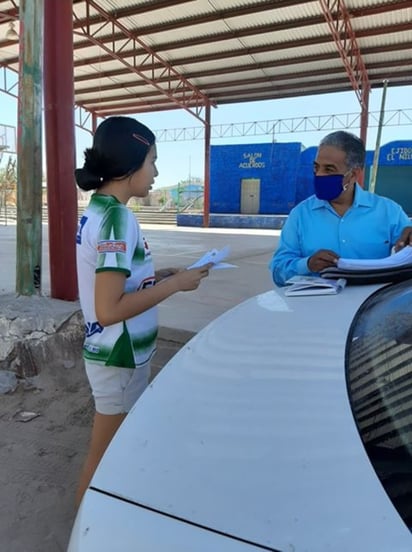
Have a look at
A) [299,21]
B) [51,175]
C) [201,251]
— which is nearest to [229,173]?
[299,21]

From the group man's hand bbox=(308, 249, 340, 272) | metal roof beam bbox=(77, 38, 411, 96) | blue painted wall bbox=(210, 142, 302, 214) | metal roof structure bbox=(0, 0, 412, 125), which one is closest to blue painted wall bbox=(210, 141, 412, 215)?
blue painted wall bbox=(210, 142, 302, 214)

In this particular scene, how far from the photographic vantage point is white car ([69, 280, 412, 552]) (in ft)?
1.98

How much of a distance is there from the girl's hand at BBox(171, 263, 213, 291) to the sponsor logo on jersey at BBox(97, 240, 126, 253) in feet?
0.69

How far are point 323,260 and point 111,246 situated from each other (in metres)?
0.88

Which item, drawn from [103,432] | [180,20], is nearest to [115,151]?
[103,432]

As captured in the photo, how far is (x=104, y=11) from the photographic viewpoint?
39.1ft

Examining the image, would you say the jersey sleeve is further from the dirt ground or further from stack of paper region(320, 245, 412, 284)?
the dirt ground

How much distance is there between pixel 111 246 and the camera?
1175 millimetres

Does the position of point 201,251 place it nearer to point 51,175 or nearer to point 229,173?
point 51,175

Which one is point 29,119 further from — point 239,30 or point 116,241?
point 239,30

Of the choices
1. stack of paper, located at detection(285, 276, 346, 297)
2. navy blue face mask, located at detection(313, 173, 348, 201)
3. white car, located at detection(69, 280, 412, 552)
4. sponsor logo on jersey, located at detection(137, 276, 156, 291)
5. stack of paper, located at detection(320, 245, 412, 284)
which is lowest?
white car, located at detection(69, 280, 412, 552)

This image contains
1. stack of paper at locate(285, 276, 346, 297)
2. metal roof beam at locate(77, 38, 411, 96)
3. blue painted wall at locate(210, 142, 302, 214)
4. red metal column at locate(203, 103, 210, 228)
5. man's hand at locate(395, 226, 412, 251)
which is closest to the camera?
stack of paper at locate(285, 276, 346, 297)

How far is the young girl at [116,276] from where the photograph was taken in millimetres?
1192

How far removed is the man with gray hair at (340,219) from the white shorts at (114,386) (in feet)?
2.78
